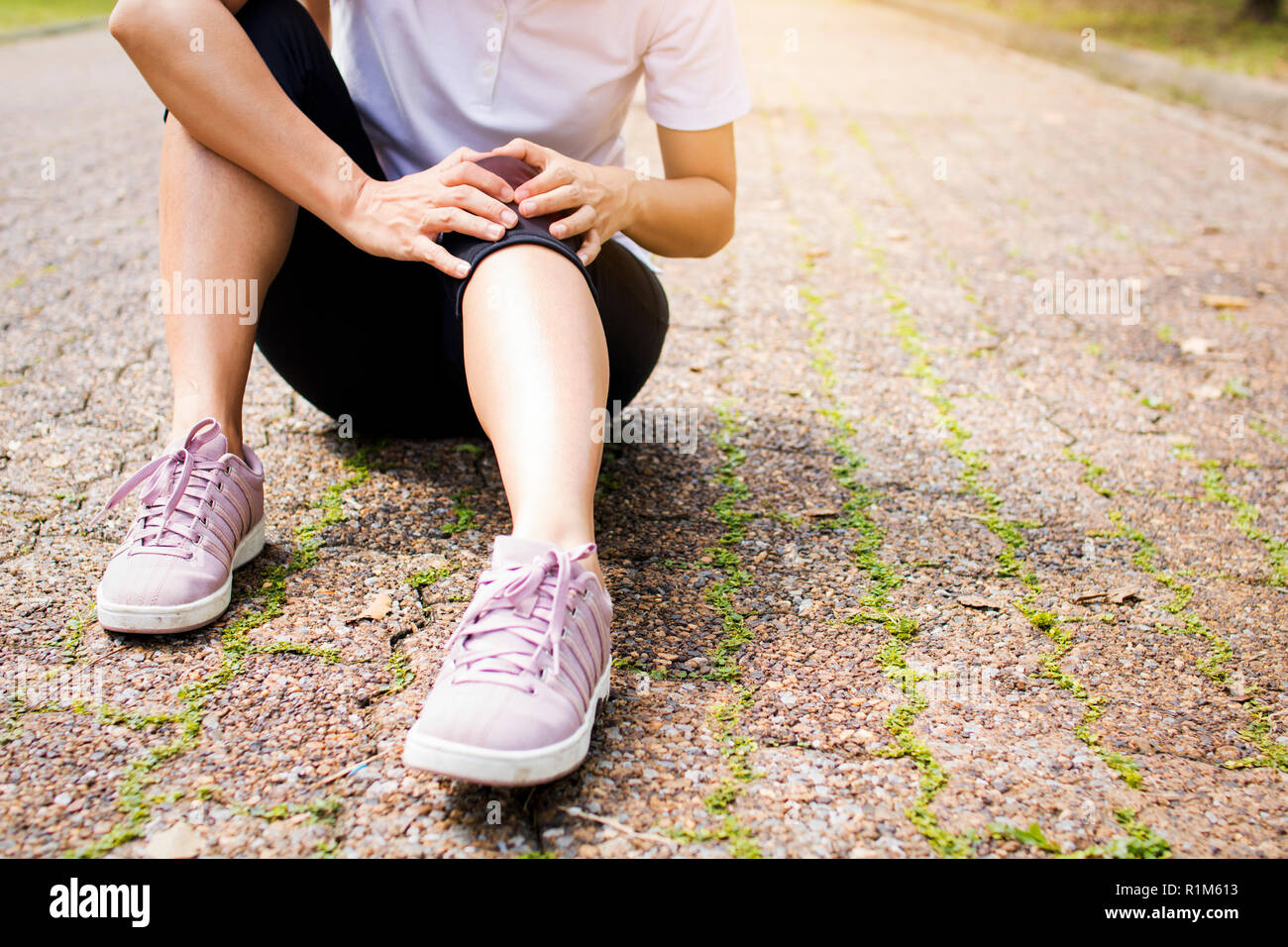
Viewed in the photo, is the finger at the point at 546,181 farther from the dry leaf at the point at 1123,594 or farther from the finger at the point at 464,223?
the dry leaf at the point at 1123,594

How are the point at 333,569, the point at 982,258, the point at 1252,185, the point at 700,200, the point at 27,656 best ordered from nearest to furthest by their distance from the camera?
the point at 27,656, the point at 333,569, the point at 700,200, the point at 982,258, the point at 1252,185

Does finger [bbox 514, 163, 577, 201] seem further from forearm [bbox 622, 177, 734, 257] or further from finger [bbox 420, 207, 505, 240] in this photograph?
forearm [bbox 622, 177, 734, 257]

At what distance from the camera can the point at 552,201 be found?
5.06ft

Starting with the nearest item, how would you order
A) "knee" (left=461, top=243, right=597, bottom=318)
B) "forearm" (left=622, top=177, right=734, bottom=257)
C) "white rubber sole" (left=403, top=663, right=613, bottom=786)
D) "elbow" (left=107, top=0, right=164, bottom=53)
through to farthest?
"white rubber sole" (left=403, top=663, right=613, bottom=786) < "knee" (left=461, top=243, right=597, bottom=318) < "elbow" (left=107, top=0, right=164, bottom=53) < "forearm" (left=622, top=177, right=734, bottom=257)

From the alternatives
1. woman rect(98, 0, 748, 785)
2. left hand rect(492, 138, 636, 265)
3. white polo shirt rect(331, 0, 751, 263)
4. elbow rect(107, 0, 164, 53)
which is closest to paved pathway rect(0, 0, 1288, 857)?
woman rect(98, 0, 748, 785)

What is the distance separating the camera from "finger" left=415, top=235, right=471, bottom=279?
148 centimetres

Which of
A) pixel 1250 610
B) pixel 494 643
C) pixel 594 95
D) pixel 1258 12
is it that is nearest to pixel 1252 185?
pixel 1250 610

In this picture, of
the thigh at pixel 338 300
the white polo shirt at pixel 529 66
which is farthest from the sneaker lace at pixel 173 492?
the white polo shirt at pixel 529 66

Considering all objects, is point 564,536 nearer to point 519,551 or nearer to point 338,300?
point 519,551

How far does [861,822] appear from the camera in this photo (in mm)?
1269

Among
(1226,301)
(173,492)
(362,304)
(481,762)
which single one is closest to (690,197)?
(362,304)

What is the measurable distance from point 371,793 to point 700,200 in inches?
45.5

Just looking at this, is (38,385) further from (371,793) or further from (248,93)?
(371,793)

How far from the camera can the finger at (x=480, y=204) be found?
4.91 ft
